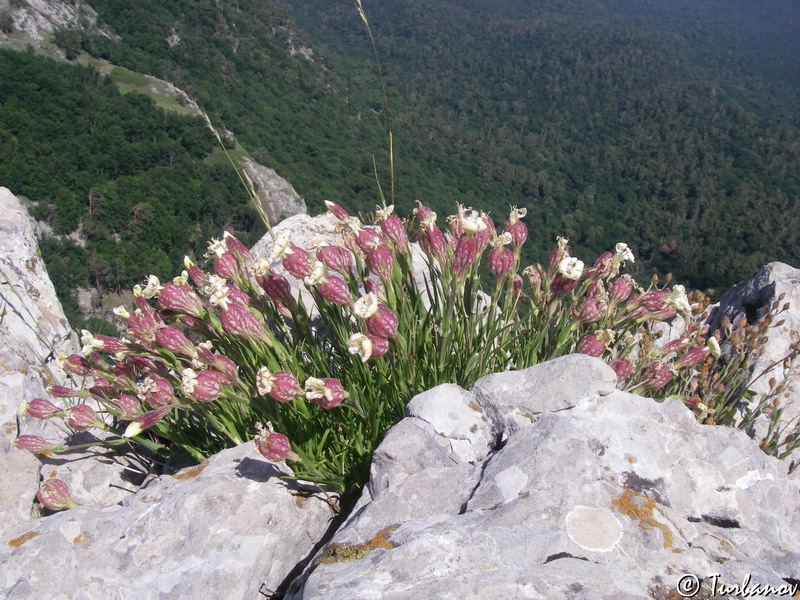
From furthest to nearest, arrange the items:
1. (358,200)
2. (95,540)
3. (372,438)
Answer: (358,200) < (372,438) < (95,540)

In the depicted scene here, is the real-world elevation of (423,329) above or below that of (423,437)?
above

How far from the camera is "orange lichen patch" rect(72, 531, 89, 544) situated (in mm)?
2594

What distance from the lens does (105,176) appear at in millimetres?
82312

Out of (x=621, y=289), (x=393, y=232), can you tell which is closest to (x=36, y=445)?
(x=393, y=232)

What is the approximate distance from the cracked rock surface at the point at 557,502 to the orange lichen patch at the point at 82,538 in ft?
3.67

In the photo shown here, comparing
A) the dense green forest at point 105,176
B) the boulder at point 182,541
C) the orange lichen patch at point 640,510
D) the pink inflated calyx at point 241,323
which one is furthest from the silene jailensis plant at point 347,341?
the dense green forest at point 105,176

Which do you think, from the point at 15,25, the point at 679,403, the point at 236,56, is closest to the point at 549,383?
the point at 679,403

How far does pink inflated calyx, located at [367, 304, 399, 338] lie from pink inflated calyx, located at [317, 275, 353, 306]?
25 cm

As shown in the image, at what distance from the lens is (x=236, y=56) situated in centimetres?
14375

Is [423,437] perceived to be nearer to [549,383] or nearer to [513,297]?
[549,383]

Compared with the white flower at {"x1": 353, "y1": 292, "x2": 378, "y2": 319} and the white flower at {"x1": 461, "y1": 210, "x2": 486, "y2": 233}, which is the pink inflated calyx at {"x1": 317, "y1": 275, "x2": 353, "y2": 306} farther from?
the white flower at {"x1": 461, "y1": 210, "x2": 486, "y2": 233}

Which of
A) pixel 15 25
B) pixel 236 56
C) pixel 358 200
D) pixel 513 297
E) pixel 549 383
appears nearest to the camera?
pixel 549 383

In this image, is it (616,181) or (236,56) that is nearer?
(236,56)

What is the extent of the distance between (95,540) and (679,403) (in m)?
2.88
